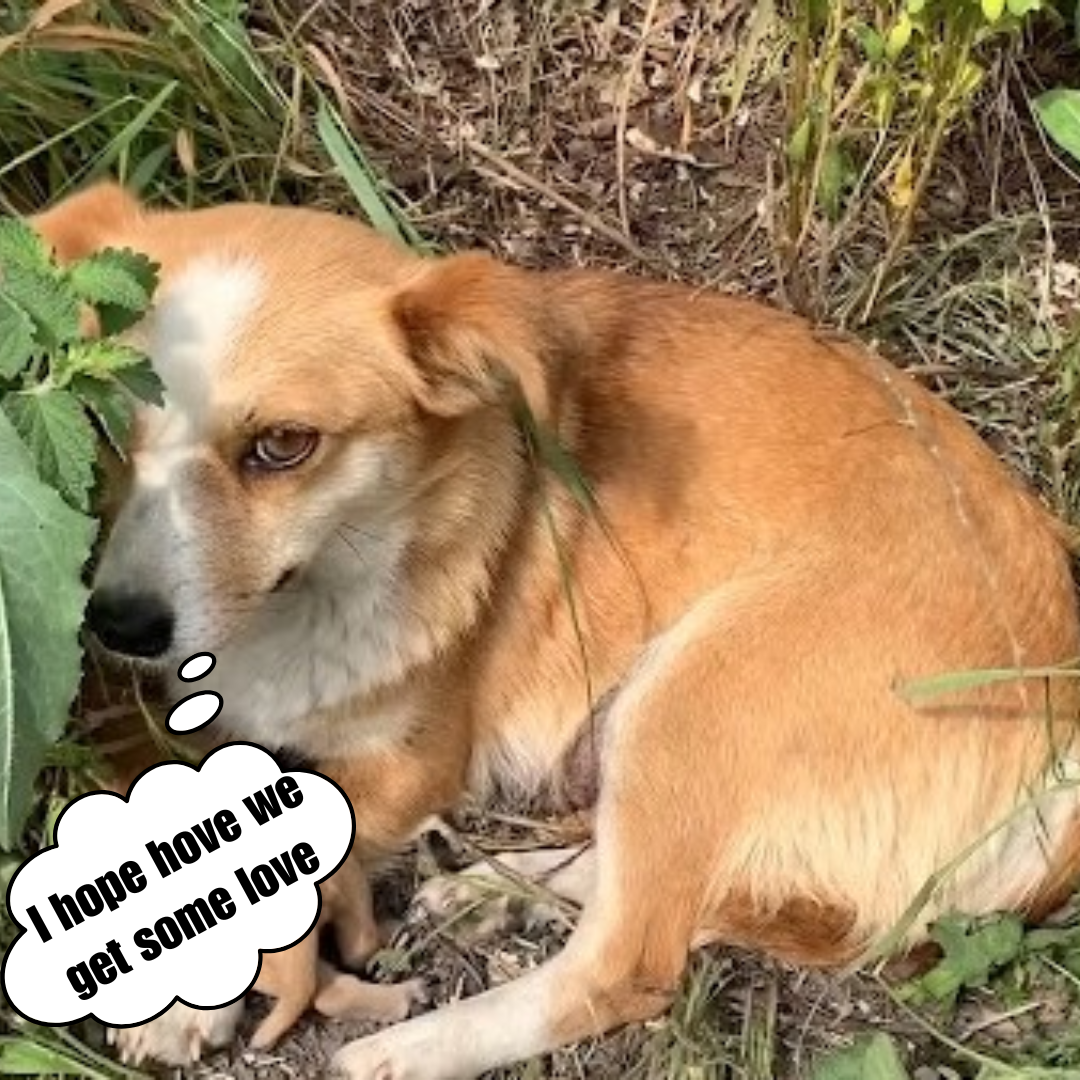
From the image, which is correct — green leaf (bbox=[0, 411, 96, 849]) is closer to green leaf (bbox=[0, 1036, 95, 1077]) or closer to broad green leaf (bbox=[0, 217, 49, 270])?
broad green leaf (bbox=[0, 217, 49, 270])

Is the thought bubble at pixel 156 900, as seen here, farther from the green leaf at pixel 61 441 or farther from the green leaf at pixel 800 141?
the green leaf at pixel 800 141

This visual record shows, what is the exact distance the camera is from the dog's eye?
2.31m

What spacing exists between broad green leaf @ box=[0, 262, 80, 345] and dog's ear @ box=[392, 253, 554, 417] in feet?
1.50

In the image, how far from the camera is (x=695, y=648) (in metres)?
2.79

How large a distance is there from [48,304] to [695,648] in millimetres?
1107

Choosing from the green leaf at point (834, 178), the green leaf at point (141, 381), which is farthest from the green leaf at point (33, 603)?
the green leaf at point (834, 178)

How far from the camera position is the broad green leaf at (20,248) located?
2158 millimetres

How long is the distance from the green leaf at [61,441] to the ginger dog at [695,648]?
0.50 metres

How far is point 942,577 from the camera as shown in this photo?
273cm

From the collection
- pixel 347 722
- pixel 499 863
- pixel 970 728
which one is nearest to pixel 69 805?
pixel 347 722

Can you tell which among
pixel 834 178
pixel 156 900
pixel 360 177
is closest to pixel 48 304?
pixel 156 900

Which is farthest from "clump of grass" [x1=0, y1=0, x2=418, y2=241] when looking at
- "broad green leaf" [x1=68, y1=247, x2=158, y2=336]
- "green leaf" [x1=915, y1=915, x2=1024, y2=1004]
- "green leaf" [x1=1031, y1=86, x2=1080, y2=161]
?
"green leaf" [x1=915, y1=915, x2=1024, y2=1004]

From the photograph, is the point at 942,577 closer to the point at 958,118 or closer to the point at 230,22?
the point at 958,118

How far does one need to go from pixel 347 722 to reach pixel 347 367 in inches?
24.2
